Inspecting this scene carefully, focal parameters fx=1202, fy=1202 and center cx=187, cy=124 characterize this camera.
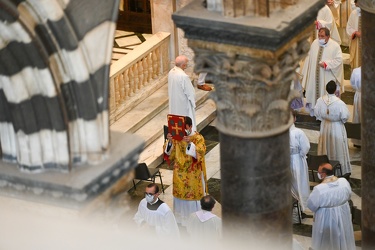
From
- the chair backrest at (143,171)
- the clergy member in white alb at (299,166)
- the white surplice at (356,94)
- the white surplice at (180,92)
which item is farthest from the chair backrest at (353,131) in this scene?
the chair backrest at (143,171)

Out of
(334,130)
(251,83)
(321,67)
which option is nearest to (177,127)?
(334,130)

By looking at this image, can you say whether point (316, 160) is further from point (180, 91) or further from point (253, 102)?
point (253, 102)

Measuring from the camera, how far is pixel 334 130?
13.5 m

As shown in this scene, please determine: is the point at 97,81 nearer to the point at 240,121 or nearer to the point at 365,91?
the point at 240,121

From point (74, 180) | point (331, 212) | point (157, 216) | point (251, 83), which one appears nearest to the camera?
point (74, 180)

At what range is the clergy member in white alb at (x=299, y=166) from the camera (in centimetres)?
1240

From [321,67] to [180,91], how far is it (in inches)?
94.0

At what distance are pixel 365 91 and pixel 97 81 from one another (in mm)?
5355

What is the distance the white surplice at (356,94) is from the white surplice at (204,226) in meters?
3.50

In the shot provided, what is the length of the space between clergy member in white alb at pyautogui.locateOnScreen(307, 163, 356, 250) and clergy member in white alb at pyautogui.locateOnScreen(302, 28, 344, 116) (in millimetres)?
3535

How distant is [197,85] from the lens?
15.7 metres

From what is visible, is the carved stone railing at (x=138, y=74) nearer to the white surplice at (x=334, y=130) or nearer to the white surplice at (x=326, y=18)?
the white surplice at (x=326, y=18)

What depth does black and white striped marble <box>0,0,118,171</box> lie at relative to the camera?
17.1 ft

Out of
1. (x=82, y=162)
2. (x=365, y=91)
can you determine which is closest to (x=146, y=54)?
(x=365, y=91)
